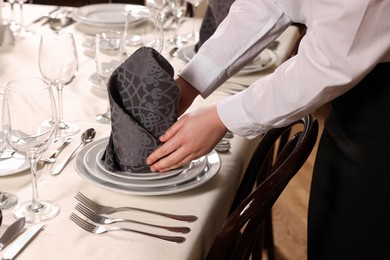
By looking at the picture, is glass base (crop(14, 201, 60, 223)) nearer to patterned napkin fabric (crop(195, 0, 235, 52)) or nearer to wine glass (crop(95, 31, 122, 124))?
wine glass (crop(95, 31, 122, 124))

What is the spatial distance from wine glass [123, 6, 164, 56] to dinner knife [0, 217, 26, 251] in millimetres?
606

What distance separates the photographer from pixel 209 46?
1293 mm

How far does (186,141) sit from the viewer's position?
1.11 meters

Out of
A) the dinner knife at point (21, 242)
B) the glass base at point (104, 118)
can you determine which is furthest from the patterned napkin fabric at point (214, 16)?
the dinner knife at point (21, 242)

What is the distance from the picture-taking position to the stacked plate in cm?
108

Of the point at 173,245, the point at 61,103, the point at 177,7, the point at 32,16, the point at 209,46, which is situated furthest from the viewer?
the point at 32,16

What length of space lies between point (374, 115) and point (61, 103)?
0.69 metres

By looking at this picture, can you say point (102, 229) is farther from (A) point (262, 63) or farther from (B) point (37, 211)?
(A) point (262, 63)

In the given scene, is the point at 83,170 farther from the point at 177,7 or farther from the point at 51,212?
the point at 177,7

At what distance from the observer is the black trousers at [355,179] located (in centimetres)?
114

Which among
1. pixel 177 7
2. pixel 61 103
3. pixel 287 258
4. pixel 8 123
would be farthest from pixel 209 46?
pixel 287 258

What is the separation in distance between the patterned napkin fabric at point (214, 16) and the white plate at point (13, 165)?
791 millimetres

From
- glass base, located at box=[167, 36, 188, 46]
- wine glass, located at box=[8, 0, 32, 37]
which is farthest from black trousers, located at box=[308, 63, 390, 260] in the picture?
wine glass, located at box=[8, 0, 32, 37]

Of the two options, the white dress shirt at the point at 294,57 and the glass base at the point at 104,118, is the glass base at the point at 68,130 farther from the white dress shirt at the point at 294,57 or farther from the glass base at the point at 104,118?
the white dress shirt at the point at 294,57
